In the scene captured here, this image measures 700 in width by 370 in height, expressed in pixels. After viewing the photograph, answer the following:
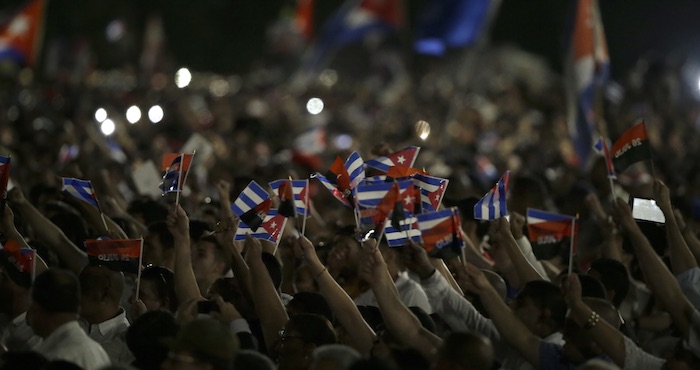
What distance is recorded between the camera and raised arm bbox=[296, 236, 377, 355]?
24.0 ft

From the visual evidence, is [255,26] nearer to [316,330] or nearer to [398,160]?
[398,160]

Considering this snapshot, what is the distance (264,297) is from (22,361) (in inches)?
79.3

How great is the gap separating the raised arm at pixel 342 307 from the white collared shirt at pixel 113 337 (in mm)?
1153

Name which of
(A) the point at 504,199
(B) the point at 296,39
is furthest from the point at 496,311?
(B) the point at 296,39

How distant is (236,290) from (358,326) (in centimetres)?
135

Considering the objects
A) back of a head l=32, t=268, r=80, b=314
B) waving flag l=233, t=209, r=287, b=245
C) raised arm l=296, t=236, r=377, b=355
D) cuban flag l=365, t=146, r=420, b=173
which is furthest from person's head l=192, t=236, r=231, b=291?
back of a head l=32, t=268, r=80, b=314

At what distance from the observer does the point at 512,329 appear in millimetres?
7098

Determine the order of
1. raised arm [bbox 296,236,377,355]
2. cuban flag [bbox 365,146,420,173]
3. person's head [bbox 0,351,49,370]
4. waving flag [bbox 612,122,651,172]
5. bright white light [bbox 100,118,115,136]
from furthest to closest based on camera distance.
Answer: bright white light [bbox 100,118,115,136] < cuban flag [bbox 365,146,420,173] < waving flag [bbox 612,122,651,172] < raised arm [bbox 296,236,377,355] < person's head [bbox 0,351,49,370]

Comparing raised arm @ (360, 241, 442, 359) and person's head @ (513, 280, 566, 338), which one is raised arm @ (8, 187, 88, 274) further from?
person's head @ (513, 280, 566, 338)

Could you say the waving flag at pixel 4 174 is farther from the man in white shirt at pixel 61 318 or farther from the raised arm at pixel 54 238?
the man in white shirt at pixel 61 318

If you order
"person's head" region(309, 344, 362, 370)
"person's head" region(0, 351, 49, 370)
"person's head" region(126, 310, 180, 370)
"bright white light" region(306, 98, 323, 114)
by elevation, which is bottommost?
"bright white light" region(306, 98, 323, 114)

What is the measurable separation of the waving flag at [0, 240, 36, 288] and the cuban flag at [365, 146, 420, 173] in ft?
9.19

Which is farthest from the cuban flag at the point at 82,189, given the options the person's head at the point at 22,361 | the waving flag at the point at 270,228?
the person's head at the point at 22,361

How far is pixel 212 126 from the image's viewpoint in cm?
2770
